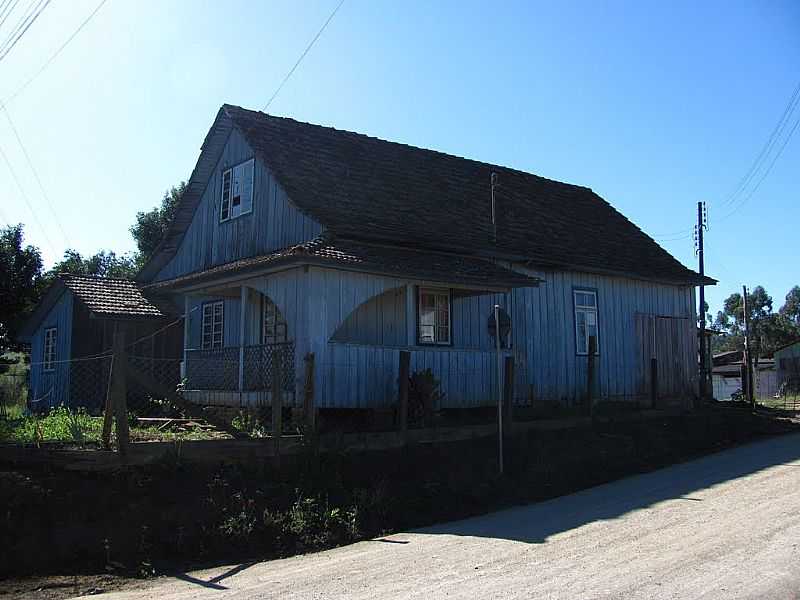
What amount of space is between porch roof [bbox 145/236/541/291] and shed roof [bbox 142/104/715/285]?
51 centimetres

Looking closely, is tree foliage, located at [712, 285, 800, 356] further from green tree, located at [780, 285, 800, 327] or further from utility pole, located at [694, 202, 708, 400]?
utility pole, located at [694, 202, 708, 400]

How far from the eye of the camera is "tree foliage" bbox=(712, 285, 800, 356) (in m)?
84.5

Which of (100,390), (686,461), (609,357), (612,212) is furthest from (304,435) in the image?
(612,212)

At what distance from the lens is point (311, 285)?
13781 millimetres

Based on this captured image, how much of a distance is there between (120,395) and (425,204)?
10.3 m

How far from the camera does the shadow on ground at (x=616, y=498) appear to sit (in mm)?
9328

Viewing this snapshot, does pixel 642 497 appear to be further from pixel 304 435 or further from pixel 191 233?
pixel 191 233

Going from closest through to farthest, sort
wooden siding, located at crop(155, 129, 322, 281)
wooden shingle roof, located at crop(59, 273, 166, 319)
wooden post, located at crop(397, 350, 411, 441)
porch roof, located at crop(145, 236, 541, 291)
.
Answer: wooden post, located at crop(397, 350, 411, 441) → porch roof, located at crop(145, 236, 541, 291) → wooden siding, located at crop(155, 129, 322, 281) → wooden shingle roof, located at crop(59, 273, 166, 319)

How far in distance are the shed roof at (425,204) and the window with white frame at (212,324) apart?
2.54 meters

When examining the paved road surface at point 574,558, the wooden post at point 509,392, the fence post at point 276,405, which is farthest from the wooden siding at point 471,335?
the paved road surface at point 574,558

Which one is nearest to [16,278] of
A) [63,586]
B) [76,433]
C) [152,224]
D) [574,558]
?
[152,224]

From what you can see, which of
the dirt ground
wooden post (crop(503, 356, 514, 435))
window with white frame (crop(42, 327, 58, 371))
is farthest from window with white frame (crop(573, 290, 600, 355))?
the dirt ground

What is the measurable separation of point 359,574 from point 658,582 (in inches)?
107

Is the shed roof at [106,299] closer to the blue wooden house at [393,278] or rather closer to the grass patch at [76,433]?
the blue wooden house at [393,278]
